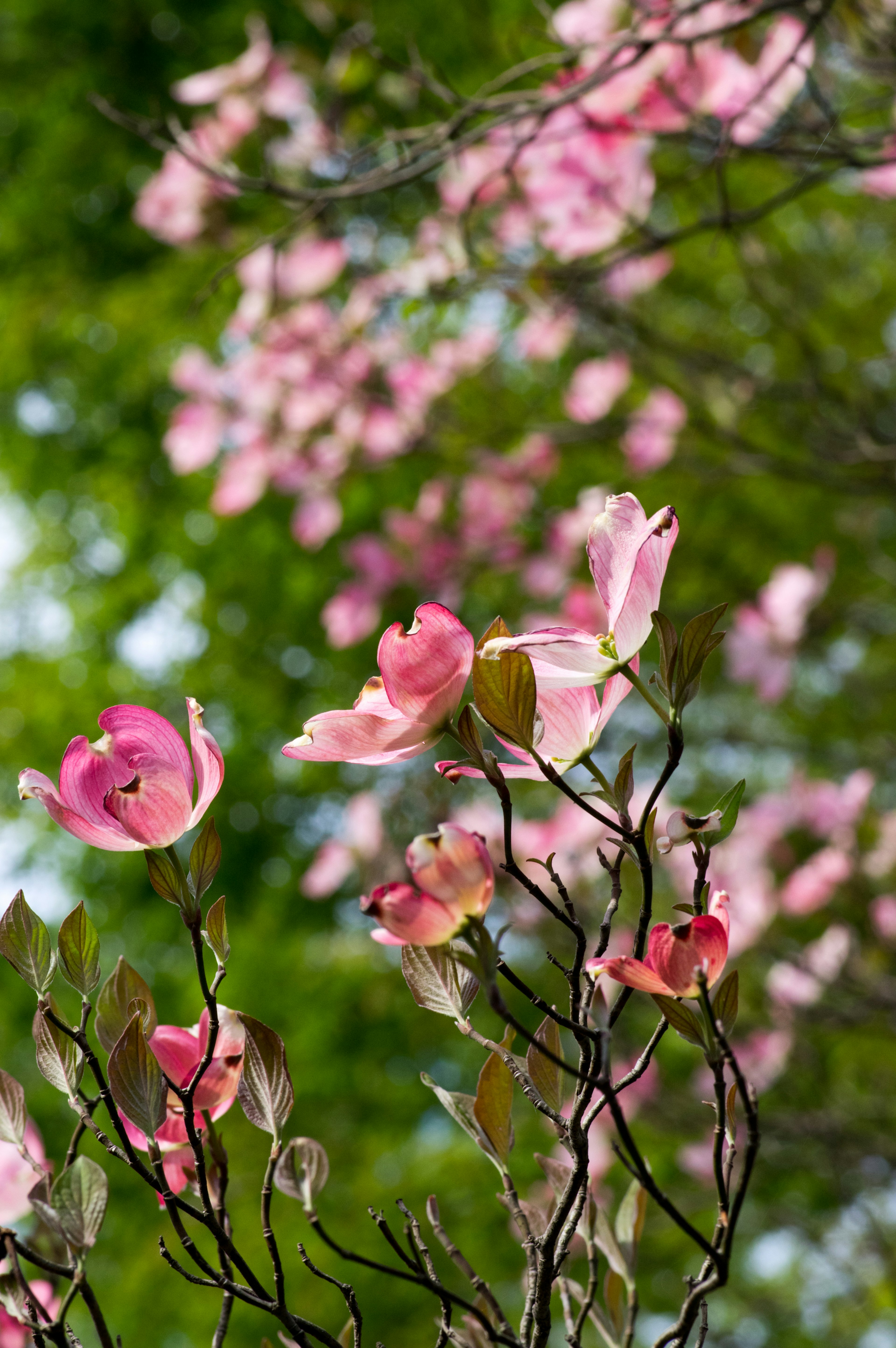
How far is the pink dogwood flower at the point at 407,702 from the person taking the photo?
373 millimetres

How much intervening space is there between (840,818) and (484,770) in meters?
1.82

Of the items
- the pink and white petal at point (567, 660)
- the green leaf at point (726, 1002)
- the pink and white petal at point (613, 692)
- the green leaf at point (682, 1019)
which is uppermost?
the pink and white petal at point (567, 660)

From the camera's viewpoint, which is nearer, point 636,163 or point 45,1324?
point 45,1324

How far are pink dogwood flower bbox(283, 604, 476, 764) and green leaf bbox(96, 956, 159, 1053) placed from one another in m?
0.10

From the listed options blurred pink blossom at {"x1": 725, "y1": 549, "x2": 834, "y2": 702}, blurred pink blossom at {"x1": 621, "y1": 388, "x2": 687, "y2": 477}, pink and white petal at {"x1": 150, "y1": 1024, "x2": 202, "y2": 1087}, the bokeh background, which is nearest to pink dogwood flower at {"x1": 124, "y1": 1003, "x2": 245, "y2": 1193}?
pink and white petal at {"x1": 150, "y1": 1024, "x2": 202, "y2": 1087}

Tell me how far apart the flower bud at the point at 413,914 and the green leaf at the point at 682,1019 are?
3.0 inches

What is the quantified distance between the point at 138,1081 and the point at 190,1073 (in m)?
0.06

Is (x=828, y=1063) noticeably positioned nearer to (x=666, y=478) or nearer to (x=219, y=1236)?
(x=666, y=478)

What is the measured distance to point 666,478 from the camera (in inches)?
104

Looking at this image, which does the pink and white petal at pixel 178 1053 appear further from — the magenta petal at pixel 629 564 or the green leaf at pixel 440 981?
the magenta petal at pixel 629 564

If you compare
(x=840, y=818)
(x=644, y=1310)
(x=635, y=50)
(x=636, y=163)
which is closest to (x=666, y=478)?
(x=840, y=818)

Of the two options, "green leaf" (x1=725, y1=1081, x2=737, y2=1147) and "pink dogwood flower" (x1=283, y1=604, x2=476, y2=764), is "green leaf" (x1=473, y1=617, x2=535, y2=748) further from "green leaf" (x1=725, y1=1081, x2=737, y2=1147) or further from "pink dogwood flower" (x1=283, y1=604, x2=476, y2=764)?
"green leaf" (x1=725, y1=1081, x2=737, y2=1147)

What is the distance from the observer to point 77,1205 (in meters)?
0.35

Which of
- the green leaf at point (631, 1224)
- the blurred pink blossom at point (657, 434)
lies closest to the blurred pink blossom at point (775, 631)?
the blurred pink blossom at point (657, 434)
